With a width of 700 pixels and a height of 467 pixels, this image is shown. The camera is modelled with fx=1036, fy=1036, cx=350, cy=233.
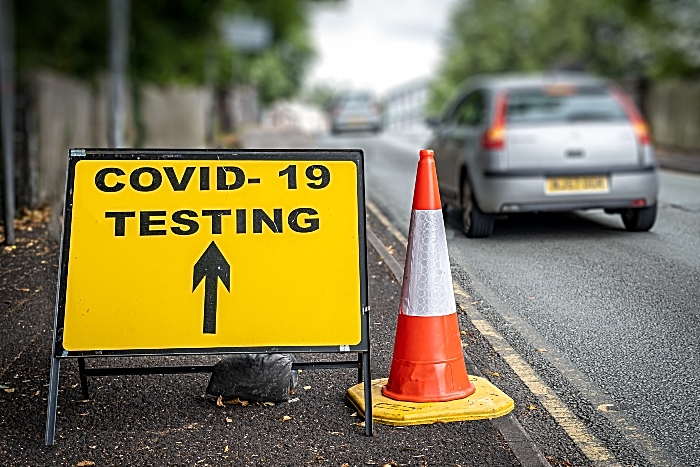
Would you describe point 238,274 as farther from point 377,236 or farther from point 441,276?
point 377,236

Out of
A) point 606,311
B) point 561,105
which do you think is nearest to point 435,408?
point 606,311

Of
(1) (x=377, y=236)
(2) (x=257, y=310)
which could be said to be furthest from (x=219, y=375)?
(1) (x=377, y=236)

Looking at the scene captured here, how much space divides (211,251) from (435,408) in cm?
129

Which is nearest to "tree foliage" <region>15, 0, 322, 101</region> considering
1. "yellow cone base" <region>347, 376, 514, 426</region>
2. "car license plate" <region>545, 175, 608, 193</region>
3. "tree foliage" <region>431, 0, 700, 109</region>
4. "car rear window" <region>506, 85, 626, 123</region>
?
"tree foliage" <region>431, 0, 700, 109</region>

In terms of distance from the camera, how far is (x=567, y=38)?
77188mm

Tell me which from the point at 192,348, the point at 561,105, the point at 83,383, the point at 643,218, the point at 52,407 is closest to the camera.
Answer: the point at 52,407

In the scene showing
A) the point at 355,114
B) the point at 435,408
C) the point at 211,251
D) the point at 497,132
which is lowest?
the point at 435,408

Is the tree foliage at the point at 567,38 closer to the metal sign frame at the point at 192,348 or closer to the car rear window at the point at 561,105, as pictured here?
the car rear window at the point at 561,105

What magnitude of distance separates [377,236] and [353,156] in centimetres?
463

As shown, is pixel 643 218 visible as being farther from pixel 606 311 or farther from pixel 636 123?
pixel 606 311

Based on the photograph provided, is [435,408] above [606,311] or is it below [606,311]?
below

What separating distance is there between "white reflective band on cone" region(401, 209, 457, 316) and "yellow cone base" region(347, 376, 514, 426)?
439 millimetres

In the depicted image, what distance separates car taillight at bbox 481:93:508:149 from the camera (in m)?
9.83

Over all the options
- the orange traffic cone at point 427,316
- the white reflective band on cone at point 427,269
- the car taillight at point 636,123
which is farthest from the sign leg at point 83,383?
the car taillight at point 636,123
